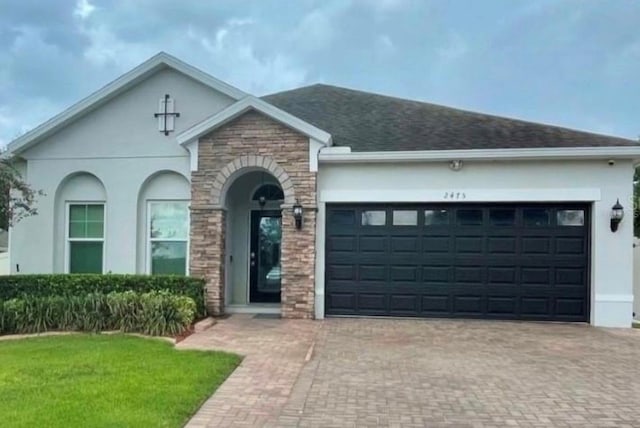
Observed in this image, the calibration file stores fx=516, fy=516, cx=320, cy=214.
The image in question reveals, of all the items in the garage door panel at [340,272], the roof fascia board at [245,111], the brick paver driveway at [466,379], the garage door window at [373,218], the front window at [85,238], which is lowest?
the brick paver driveway at [466,379]

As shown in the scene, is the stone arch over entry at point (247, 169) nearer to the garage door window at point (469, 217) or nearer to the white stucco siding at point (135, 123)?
the white stucco siding at point (135, 123)

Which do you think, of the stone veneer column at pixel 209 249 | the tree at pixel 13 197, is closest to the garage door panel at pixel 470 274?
the stone veneer column at pixel 209 249

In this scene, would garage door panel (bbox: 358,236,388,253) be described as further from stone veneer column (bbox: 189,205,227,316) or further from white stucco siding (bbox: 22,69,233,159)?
white stucco siding (bbox: 22,69,233,159)

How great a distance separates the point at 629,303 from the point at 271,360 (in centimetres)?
775

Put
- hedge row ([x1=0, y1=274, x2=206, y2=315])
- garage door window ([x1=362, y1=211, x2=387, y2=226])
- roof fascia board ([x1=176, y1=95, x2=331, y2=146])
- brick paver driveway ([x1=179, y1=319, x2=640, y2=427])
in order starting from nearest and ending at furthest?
brick paver driveway ([x1=179, y1=319, x2=640, y2=427]) → hedge row ([x1=0, y1=274, x2=206, y2=315]) → roof fascia board ([x1=176, y1=95, x2=331, y2=146]) → garage door window ([x1=362, y1=211, x2=387, y2=226])

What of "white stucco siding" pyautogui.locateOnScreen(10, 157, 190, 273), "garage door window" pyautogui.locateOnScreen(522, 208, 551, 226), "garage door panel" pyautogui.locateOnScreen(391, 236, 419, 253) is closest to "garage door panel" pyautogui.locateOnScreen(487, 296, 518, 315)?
"garage door window" pyautogui.locateOnScreen(522, 208, 551, 226)

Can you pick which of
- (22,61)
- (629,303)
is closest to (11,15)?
(22,61)

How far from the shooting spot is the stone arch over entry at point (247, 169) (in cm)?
1133

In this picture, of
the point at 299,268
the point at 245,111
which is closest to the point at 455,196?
the point at 299,268

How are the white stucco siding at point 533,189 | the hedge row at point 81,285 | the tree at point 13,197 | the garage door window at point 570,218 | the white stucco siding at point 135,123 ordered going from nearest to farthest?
the hedge row at point 81,285 → the white stucco siding at point 533,189 → the tree at point 13,197 → the garage door window at point 570,218 → the white stucco siding at point 135,123

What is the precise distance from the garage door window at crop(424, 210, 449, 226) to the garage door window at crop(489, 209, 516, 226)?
0.96 meters

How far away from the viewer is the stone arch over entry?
11328mm

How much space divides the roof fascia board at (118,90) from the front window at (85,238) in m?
1.91

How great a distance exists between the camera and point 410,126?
1323 cm
